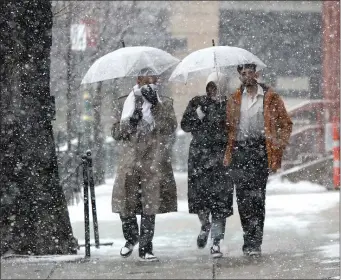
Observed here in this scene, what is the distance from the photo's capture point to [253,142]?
9.20 meters

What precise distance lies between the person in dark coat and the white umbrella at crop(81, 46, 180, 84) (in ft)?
1.77

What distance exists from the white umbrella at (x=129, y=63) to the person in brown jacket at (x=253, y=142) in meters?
0.77

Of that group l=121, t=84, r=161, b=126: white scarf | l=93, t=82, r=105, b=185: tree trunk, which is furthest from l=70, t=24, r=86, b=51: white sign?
l=121, t=84, r=161, b=126: white scarf

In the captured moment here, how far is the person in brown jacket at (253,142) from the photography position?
912 centimetres

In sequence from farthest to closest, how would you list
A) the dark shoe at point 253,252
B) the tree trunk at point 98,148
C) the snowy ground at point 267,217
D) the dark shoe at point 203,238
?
the tree trunk at point 98,148 → the snowy ground at point 267,217 → the dark shoe at point 203,238 → the dark shoe at point 253,252

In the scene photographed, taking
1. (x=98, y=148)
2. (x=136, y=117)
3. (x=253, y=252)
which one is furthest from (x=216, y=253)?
(x=98, y=148)

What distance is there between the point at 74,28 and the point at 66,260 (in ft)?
49.5

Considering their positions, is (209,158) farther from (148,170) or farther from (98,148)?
(98,148)

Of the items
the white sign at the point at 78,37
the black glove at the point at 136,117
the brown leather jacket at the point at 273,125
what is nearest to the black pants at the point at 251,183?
the brown leather jacket at the point at 273,125

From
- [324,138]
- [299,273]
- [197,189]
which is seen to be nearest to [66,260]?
[197,189]

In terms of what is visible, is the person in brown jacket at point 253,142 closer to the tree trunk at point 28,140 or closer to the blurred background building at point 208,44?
the tree trunk at point 28,140

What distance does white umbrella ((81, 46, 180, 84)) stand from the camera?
30.2ft

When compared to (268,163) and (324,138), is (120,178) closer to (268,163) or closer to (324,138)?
(268,163)

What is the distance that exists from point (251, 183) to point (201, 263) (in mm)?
992
